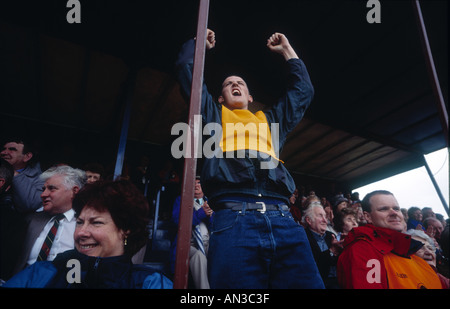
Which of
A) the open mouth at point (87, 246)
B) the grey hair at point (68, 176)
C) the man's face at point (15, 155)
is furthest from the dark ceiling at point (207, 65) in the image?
the open mouth at point (87, 246)

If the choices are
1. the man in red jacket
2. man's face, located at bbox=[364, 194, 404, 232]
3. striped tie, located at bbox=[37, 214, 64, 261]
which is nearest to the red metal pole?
the man in red jacket

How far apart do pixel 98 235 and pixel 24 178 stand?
1.62 m

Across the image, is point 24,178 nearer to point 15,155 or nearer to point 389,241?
point 15,155

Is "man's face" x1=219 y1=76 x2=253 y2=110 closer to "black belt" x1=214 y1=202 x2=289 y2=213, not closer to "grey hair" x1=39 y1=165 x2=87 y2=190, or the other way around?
Answer: "black belt" x1=214 y1=202 x2=289 y2=213

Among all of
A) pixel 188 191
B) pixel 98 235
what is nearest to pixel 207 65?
pixel 98 235

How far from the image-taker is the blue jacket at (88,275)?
1.37m

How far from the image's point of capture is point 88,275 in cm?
141

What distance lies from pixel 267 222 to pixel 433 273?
2.12m

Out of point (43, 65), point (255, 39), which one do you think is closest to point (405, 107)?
point (255, 39)

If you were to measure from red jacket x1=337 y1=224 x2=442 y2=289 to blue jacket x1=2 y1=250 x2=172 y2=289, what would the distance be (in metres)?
1.44

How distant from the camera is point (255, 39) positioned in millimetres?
3910

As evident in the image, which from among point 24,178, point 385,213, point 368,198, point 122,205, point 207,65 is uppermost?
point 207,65

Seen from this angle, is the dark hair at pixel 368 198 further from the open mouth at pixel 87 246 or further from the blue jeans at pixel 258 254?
the open mouth at pixel 87 246

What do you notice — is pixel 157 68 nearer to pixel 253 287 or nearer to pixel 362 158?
pixel 253 287
